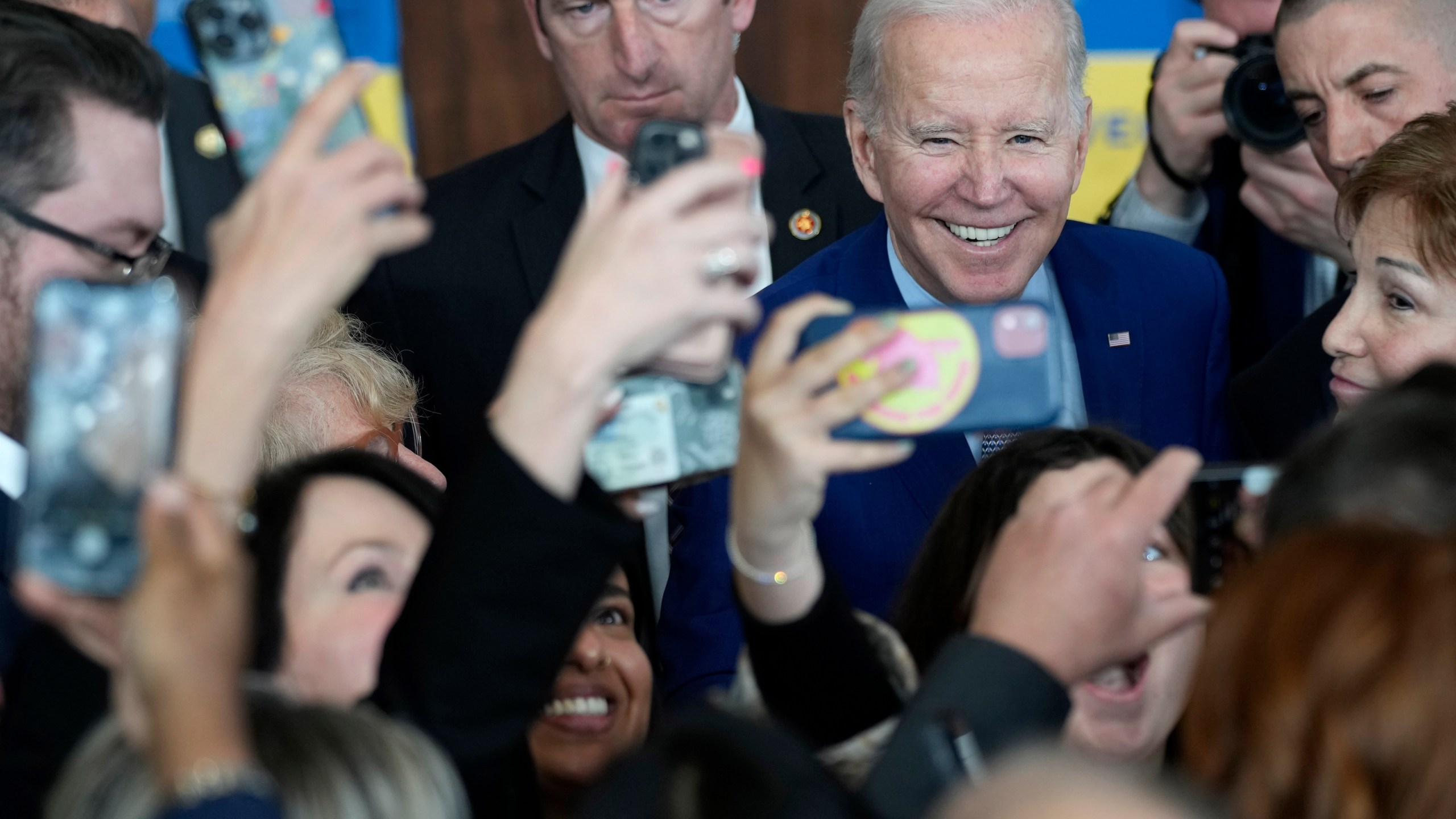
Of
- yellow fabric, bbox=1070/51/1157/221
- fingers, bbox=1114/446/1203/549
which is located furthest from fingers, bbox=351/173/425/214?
yellow fabric, bbox=1070/51/1157/221

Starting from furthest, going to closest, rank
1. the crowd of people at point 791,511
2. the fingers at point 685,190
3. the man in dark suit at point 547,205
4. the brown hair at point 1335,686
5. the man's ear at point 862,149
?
1. the man in dark suit at point 547,205
2. the man's ear at point 862,149
3. the fingers at point 685,190
4. the crowd of people at point 791,511
5. the brown hair at point 1335,686

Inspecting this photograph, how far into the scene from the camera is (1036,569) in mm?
1152

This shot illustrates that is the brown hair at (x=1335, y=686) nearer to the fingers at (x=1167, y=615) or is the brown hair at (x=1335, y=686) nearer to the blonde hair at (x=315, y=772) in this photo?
the fingers at (x=1167, y=615)

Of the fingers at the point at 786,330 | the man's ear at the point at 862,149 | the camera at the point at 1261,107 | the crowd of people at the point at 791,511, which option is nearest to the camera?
the crowd of people at the point at 791,511

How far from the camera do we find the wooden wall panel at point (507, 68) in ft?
11.2

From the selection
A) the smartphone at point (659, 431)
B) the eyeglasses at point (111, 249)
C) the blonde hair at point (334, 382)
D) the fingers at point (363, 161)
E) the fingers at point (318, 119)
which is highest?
the fingers at point (318, 119)

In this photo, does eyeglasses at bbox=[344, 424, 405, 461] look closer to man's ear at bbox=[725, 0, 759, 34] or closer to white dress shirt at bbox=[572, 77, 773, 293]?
white dress shirt at bbox=[572, 77, 773, 293]

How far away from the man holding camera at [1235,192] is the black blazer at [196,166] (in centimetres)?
160

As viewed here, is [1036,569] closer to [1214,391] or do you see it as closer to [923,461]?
[923,461]

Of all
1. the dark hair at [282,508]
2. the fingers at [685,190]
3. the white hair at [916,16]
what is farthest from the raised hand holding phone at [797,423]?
the white hair at [916,16]

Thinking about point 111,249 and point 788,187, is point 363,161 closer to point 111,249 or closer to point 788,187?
point 111,249

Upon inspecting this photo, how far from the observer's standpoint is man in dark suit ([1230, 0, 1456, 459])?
2074 millimetres

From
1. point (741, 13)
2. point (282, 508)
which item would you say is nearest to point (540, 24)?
point (741, 13)

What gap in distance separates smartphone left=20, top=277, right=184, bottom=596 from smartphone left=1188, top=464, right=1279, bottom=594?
34.7 inches
